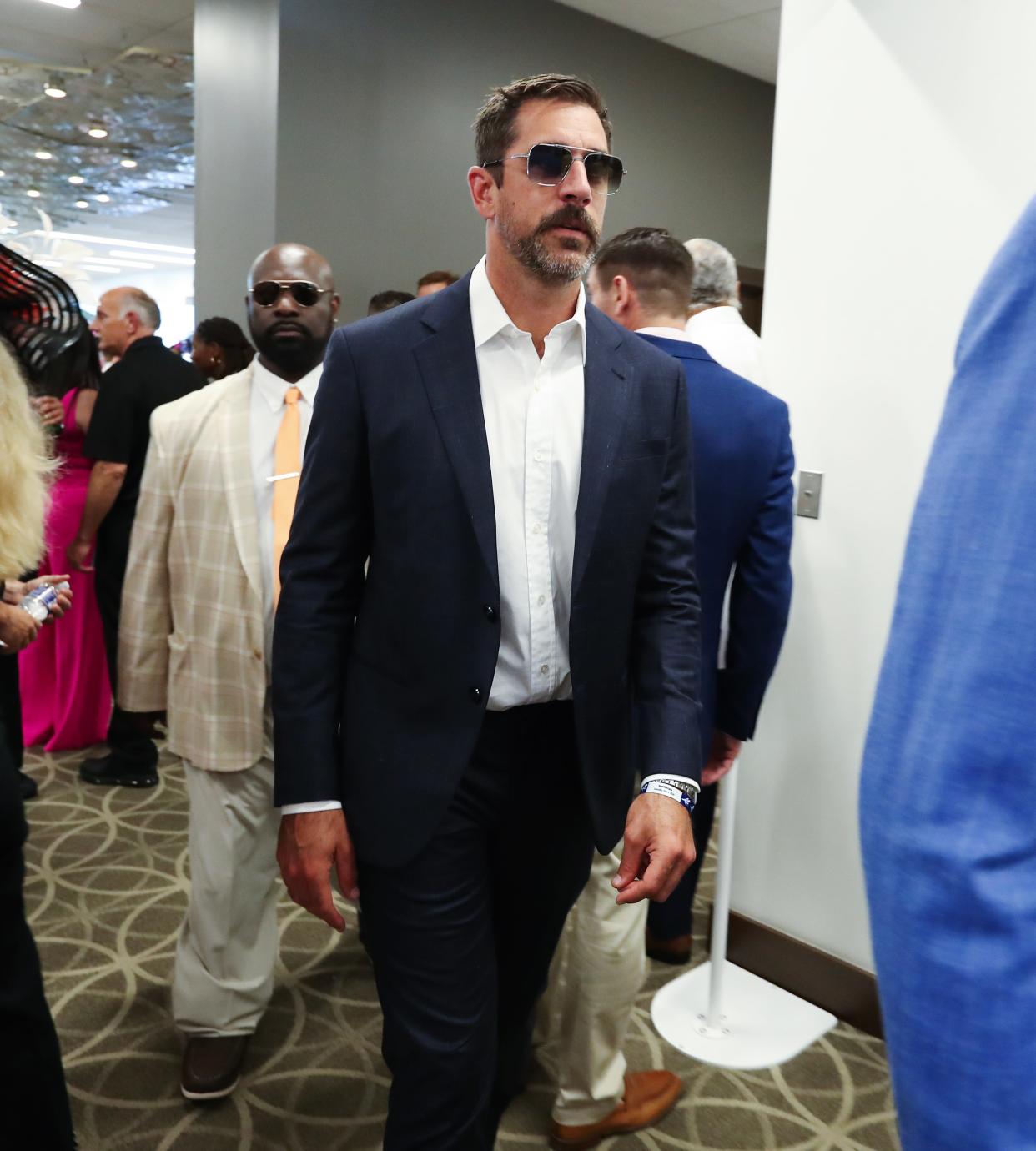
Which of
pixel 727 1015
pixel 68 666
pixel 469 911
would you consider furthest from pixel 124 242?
pixel 469 911

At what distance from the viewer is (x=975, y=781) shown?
1.61 feet

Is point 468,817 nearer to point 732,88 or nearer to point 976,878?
point 976,878

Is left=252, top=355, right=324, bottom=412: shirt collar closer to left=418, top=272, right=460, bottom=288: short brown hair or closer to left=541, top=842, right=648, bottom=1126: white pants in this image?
left=541, top=842, right=648, bottom=1126: white pants

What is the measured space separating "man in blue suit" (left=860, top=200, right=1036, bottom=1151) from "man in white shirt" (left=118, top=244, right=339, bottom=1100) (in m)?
1.83

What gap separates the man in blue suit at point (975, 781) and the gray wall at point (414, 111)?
5.31 metres

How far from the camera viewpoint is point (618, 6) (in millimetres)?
6086

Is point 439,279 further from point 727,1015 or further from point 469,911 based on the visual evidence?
point 469,911

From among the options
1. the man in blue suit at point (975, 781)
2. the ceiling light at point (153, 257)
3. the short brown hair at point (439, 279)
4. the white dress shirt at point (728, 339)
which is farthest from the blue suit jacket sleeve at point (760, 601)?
the ceiling light at point (153, 257)

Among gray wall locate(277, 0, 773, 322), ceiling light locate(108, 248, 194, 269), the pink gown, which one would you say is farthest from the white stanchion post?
ceiling light locate(108, 248, 194, 269)

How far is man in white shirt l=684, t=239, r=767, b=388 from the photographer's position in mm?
3031

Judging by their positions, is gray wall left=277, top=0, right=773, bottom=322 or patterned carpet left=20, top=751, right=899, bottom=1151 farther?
gray wall left=277, top=0, right=773, bottom=322

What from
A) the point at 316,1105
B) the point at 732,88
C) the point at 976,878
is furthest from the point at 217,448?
the point at 732,88

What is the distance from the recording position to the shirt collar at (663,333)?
7.80 ft

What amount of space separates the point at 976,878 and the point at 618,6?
655 centimetres
